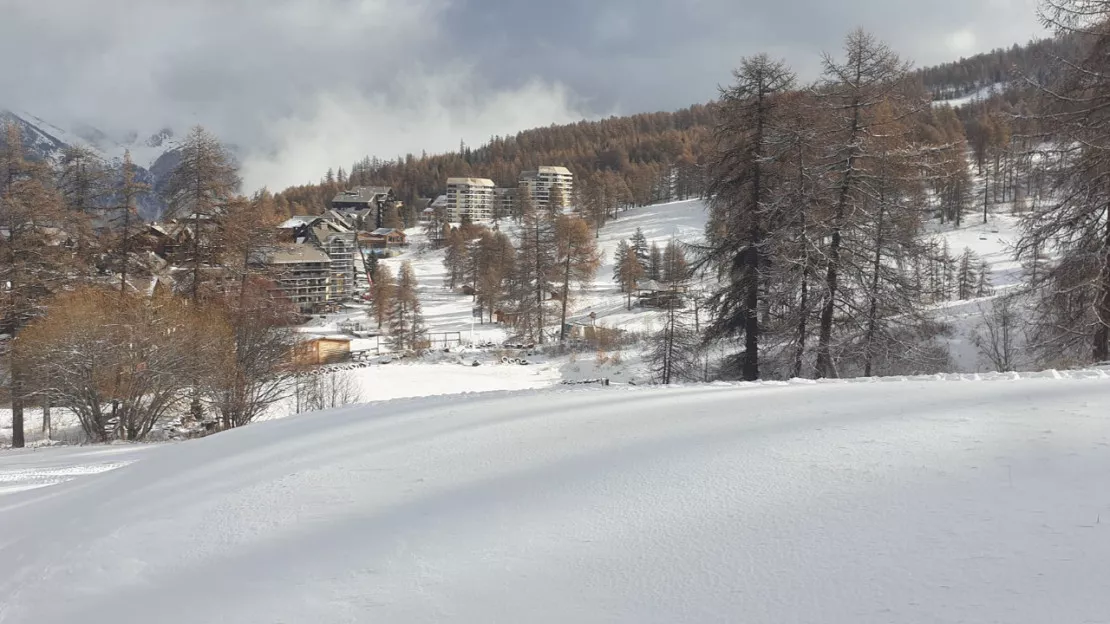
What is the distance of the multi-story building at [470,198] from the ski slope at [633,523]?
429 feet

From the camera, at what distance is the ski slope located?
11.5ft

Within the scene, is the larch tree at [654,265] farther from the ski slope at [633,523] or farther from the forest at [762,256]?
the ski slope at [633,523]

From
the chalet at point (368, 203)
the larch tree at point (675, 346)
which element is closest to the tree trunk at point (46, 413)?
the larch tree at point (675, 346)

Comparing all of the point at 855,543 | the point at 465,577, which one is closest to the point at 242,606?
the point at 465,577

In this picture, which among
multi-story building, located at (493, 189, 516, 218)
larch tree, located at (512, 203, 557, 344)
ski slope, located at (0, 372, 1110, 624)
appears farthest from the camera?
multi-story building, located at (493, 189, 516, 218)

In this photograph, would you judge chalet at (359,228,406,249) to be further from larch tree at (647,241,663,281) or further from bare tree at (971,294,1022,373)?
bare tree at (971,294,1022,373)

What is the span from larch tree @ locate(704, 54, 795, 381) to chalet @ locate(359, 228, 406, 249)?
9010cm

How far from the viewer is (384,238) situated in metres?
103

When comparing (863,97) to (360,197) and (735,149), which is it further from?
(360,197)

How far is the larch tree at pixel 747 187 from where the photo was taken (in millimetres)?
16594

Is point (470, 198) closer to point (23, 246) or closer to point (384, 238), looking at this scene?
point (384, 238)

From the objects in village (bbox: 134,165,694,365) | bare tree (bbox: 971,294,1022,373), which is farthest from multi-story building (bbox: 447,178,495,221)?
bare tree (bbox: 971,294,1022,373)

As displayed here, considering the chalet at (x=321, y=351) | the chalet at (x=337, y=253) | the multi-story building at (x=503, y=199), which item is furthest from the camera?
the multi-story building at (x=503, y=199)

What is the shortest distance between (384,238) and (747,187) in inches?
3662
